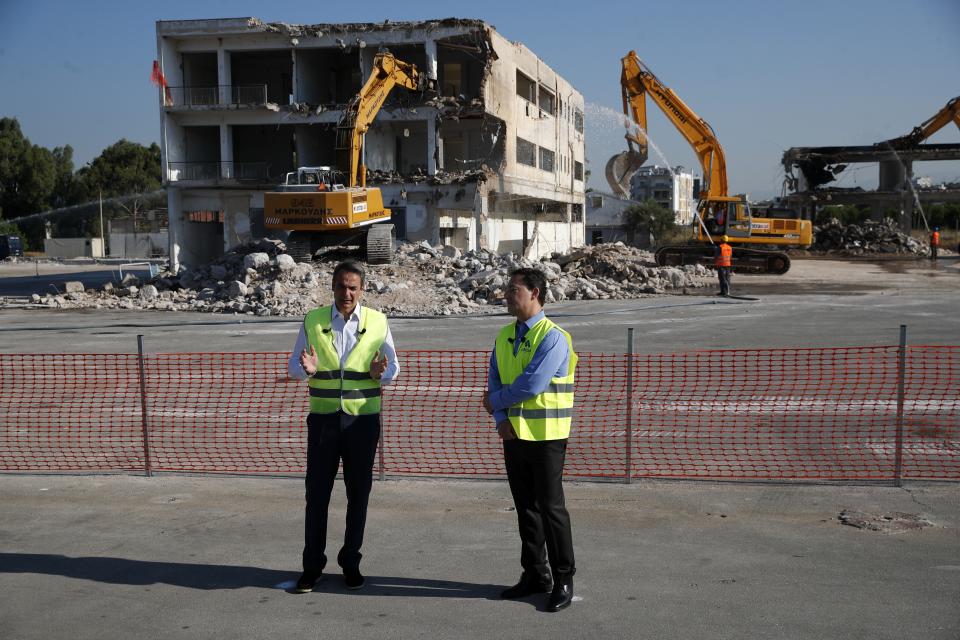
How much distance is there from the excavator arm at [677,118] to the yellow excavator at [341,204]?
9835 millimetres

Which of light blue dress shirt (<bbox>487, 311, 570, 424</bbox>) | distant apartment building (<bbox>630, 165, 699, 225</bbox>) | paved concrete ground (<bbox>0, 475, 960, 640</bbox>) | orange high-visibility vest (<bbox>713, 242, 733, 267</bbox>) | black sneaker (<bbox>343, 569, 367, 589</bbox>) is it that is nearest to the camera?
paved concrete ground (<bbox>0, 475, 960, 640</bbox>)

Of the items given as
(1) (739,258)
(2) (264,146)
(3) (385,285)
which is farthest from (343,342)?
(2) (264,146)

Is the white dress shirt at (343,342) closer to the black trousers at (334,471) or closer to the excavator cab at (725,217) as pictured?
the black trousers at (334,471)

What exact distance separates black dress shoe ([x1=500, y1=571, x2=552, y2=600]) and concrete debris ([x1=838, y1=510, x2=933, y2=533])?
8.54ft

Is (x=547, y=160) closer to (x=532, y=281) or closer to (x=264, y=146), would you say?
(x=264, y=146)

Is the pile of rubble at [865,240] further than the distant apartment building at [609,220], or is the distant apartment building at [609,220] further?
the distant apartment building at [609,220]

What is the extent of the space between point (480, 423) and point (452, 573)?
468 cm

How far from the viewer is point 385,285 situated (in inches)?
1022

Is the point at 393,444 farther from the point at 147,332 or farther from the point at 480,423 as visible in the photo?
the point at 147,332

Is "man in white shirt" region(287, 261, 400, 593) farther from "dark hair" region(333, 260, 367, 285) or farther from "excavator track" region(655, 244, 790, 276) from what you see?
"excavator track" region(655, 244, 790, 276)

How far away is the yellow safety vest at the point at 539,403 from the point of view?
4.97 m

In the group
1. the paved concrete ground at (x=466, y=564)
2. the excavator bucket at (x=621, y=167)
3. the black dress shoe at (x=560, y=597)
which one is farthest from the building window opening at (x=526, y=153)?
the black dress shoe at (x=560, y=597)

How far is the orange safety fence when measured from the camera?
26.9 feet

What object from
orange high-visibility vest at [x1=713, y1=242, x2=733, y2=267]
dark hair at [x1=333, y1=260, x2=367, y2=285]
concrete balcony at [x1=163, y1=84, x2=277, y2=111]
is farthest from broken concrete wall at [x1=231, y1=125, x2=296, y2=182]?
dark hair at [x1=333, y1=260, x2=367, y2=285]
